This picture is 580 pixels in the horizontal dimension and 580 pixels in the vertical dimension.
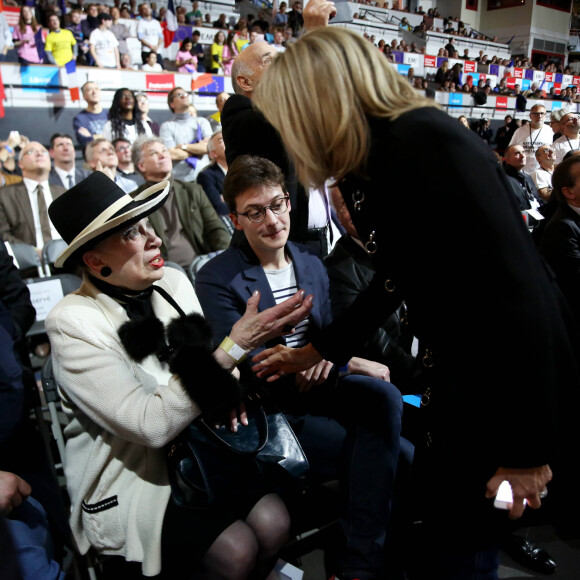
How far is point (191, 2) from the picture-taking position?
1505cm

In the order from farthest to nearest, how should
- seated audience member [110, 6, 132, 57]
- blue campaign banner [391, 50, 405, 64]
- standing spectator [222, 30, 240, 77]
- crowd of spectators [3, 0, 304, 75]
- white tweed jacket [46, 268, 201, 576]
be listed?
blue campaign banner [391, 50, 405, 64]
standing spectator [222, 30, 240, 77]
seated audience member [110, 6, 132, 57]
crowd of spectators [3, 0, 304, 75]
white tweed jacket [46, 268, 201, 576]

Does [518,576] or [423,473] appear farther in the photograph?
[518,576]

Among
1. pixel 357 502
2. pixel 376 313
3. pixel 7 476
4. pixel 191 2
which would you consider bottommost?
pixel 357 502

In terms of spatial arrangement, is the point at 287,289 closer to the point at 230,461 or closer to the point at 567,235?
the point at 230,461

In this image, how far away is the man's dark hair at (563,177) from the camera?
2812 mm

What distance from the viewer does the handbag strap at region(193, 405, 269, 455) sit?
140 cm

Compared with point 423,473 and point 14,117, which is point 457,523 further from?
point 14,117

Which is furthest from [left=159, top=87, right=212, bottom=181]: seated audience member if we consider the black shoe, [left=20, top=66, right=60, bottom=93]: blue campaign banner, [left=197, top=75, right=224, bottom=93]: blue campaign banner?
the black shoe

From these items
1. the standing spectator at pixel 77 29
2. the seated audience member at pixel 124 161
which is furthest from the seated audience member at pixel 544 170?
the standing spectator at pixel 77 29

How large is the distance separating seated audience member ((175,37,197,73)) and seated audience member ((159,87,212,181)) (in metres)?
5.12

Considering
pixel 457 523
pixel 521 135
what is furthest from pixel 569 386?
pixel 521 135

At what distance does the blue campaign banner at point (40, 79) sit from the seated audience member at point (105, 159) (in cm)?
466

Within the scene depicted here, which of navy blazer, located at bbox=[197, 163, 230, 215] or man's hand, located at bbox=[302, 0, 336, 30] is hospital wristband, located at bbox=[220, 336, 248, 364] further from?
navy blazer, located at bbox=[197, 163, 230, 215]

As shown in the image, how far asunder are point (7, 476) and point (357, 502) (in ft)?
3.53
